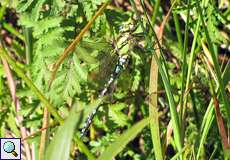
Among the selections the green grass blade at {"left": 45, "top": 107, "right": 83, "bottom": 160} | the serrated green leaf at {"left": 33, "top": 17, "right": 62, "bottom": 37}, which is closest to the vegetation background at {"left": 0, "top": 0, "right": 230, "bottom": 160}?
the serrated green leaf at {"left": 33, "top": 17, "right": 62, "bottom": 37}

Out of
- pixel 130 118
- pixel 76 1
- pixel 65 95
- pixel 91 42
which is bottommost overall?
pixel 130 118

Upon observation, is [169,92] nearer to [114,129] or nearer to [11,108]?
[114,129]

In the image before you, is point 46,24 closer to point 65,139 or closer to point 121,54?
point 121,54

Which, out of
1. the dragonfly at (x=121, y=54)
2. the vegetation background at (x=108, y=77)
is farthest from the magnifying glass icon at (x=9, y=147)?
the dragonfly at (x=121, y=54)

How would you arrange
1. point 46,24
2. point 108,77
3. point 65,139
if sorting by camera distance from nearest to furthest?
point 65,139 < point 108,77 < point 46,24

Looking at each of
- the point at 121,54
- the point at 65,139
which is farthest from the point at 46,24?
the point at 65,139

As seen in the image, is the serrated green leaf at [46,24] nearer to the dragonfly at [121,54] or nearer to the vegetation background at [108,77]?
the vegetation background at [108,77]

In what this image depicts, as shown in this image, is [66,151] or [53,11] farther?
[53,11]

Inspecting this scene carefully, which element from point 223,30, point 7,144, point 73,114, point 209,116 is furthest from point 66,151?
point 223,30
